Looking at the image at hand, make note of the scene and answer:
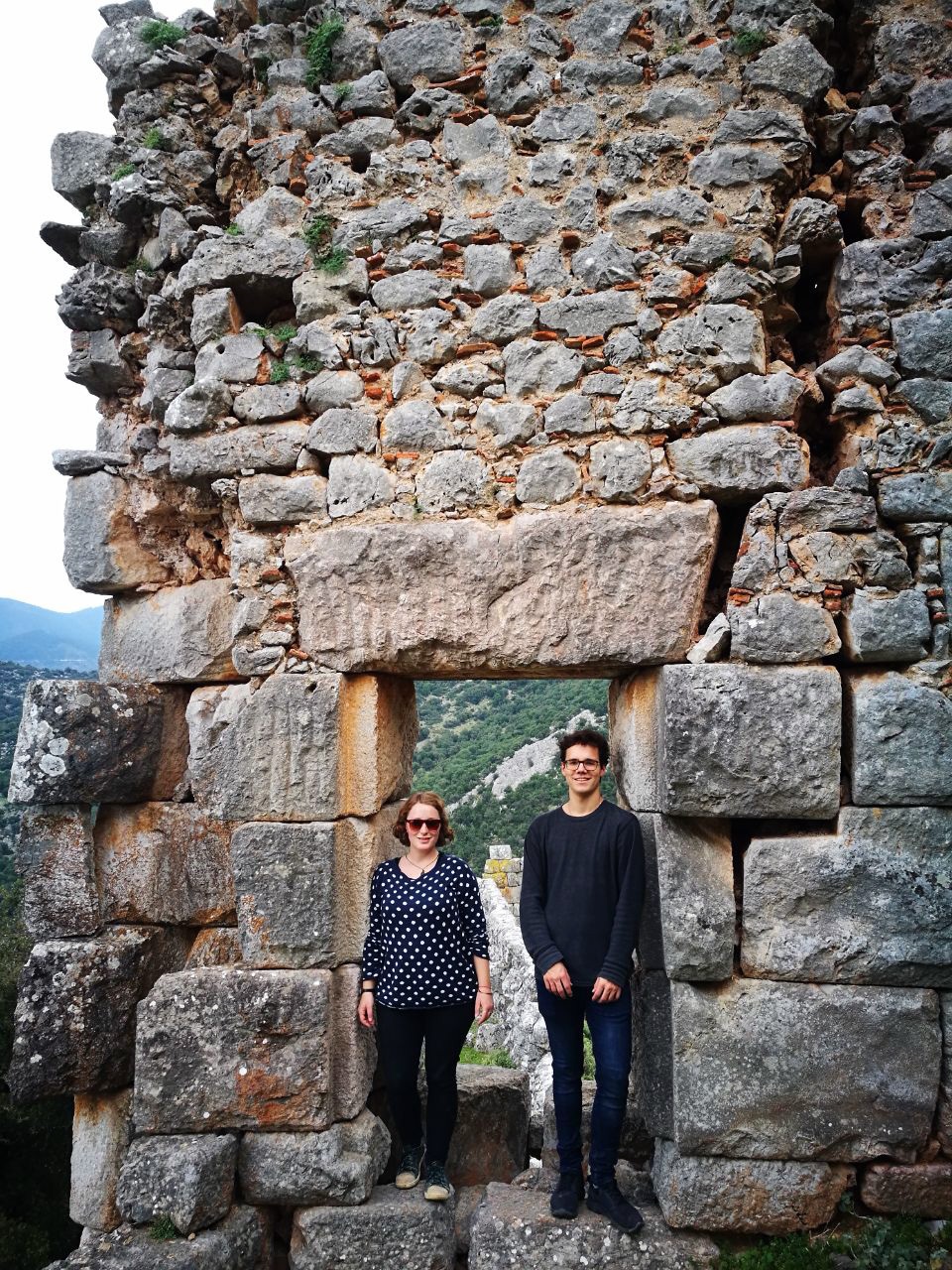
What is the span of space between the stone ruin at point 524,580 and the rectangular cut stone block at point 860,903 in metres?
0.01

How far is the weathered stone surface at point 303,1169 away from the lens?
3332 millimetres

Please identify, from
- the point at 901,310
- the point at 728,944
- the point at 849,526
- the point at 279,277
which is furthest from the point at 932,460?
the point at 279,277

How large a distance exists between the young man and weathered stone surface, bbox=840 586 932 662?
3.51 ft

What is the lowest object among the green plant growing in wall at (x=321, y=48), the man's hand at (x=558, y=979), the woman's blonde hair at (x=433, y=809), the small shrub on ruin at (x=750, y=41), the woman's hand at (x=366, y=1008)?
the woman's hand at (x=366, y=1008)

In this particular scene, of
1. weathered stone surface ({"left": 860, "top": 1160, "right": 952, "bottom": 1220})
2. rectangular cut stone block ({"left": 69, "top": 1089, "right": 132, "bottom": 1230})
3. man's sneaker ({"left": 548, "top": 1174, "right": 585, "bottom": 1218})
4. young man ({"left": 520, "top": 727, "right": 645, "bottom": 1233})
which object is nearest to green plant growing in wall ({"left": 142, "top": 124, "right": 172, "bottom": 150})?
young man ({"left": 520, "top": 727, "right": 645, "bottom": 1233})

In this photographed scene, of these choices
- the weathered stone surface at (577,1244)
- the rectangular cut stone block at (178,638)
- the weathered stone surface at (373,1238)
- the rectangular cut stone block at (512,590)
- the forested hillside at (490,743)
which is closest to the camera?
the weathered stone surface at (577,1244)

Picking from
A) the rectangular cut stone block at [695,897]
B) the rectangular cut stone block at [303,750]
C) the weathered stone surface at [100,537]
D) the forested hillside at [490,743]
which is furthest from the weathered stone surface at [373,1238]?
the forested hillside at [490,743]

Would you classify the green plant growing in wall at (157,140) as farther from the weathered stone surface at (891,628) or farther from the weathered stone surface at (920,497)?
the weathered stone surface at (891,628)

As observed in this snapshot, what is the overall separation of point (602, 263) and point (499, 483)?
1.00 m

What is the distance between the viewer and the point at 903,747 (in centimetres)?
318

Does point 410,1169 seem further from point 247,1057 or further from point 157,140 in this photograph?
point 157,140

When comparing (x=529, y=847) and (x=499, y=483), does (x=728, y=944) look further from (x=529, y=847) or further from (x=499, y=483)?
(x=499, y=483)

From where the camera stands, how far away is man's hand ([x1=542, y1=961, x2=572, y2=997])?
10.4 ft

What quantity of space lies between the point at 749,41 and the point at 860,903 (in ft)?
11.4
